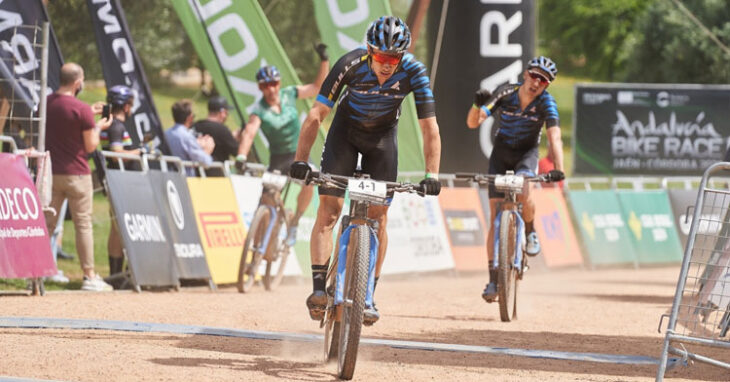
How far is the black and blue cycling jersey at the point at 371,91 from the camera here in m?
8.80

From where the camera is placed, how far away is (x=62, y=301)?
40.1ft

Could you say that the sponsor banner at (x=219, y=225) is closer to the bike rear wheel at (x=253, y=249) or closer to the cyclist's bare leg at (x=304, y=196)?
the bike rear wheel at (x=253, y=249)

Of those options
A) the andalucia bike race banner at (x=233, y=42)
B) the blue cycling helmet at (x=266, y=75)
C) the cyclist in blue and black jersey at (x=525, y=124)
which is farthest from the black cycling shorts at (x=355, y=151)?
the andalucia bike race banner at (x=233, y=42)

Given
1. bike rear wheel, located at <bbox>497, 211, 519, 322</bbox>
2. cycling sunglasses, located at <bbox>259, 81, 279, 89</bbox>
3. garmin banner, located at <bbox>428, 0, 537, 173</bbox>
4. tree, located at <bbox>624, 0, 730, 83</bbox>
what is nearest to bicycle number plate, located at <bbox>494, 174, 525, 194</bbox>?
bike rear wheel, located at <bbox>497, 211, 519, 322</bbox>

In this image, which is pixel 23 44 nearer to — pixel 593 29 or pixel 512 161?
pixel 512 161

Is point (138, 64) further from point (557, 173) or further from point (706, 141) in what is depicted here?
point (706, 141)

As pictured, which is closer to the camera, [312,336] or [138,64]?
[312,336]

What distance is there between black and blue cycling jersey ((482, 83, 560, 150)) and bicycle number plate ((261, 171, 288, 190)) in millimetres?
2709

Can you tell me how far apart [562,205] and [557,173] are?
11.6m

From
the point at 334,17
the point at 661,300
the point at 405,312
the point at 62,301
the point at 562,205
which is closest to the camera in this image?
the point at 62,301

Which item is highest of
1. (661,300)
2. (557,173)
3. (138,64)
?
(138,64)

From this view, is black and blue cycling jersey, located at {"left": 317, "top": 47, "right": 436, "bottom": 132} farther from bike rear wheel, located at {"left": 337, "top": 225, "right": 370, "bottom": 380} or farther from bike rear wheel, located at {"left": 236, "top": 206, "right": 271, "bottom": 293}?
bike rear wheel, located at {"left": 236, "top": 206, "right": 271, "bottom": 293}

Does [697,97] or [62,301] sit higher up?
[697,97]

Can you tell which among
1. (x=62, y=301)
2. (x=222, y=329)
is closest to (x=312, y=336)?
(x=222, y=329)
